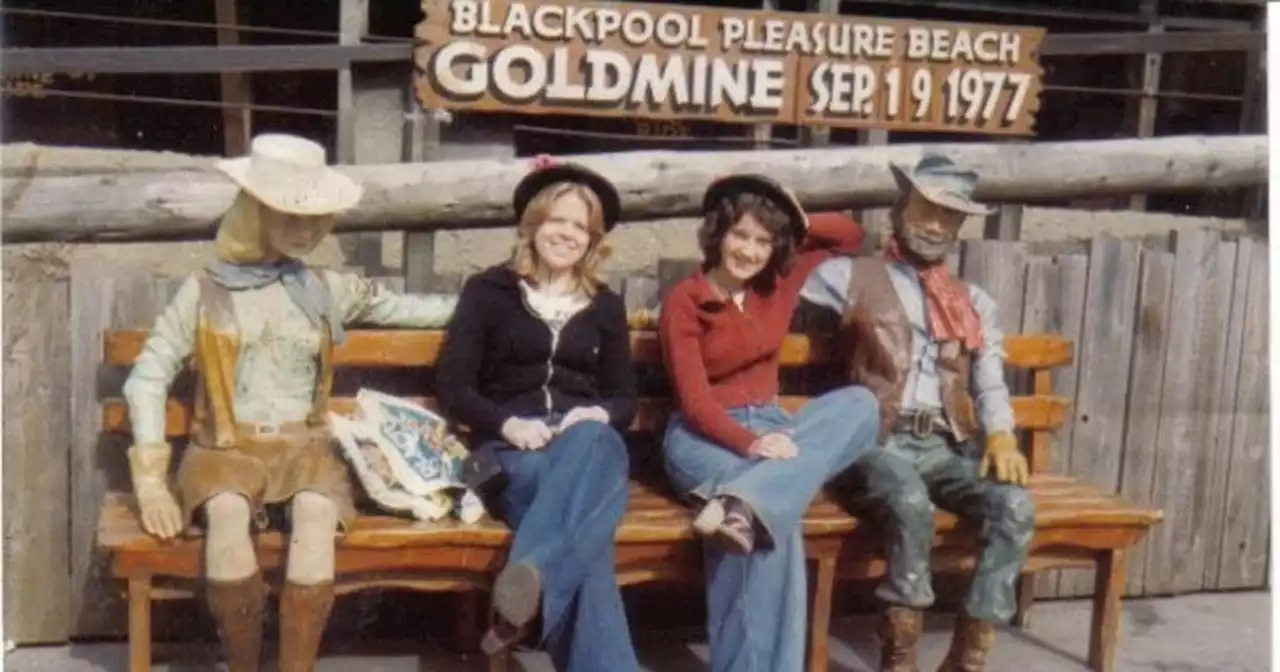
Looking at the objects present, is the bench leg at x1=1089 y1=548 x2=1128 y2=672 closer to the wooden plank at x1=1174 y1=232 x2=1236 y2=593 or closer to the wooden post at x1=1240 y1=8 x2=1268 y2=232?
the wooden plank at x1=1174 y1=232 x2=1236 y2=593

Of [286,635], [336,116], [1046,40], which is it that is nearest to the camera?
[286,635]

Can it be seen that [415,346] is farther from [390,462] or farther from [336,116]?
[336,116]

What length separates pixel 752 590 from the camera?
3.12 metres

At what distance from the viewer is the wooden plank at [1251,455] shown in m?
4.04

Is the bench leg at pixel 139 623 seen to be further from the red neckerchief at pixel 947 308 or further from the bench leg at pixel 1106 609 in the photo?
the bench leg at pixel 1106 609

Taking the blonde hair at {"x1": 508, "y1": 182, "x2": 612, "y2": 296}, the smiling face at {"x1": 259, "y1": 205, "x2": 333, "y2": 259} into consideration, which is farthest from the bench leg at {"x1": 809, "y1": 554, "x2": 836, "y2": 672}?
the smiling face at {"x1": 259, "y1": 205, "x2": 333, "y2": 259}

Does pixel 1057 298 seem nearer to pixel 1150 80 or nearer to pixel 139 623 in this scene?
A: pixel 1150 80

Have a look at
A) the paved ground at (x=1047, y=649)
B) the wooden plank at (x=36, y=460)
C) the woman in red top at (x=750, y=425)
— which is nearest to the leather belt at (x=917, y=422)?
the woman in red top at (x=750, y=425)

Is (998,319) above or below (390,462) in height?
above

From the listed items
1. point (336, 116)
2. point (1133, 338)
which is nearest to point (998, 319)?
point (1133, 338)

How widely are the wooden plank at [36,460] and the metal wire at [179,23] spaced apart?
0.57m

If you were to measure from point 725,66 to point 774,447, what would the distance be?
1.03 metres

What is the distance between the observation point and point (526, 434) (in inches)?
127

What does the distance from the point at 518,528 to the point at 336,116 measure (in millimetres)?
1149
